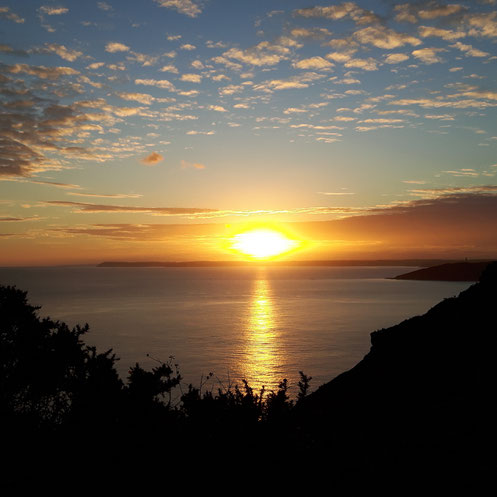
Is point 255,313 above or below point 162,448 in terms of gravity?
below

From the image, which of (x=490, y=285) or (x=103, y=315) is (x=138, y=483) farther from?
(x=103, y=315)

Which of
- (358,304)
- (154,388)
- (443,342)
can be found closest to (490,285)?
(443,342)

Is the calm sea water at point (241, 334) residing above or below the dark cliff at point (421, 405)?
below

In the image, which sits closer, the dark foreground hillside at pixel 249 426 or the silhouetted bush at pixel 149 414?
the dark foreground hillside at pixel 249 426

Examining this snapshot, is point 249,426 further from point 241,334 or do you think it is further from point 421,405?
point 241,334

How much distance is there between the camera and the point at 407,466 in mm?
11922

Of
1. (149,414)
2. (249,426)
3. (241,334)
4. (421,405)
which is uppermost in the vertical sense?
(249,426)

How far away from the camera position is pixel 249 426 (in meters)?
9.06

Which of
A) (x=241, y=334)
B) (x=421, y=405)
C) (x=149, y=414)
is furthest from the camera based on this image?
(x=241, y=334)

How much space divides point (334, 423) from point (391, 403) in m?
3.11

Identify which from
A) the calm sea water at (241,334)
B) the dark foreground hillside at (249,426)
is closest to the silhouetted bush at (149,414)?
the dark foreground hillside at (249,426)

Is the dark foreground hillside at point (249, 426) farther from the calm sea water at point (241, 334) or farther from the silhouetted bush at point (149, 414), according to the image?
the calm sea water at point (241, 334)

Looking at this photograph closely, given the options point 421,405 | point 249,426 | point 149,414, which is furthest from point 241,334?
point 249,426

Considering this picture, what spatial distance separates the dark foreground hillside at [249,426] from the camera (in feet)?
29.0
